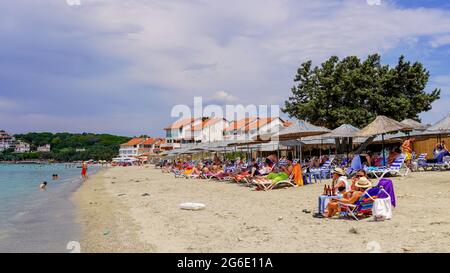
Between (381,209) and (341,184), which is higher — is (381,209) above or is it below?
below

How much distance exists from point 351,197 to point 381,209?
652 mm

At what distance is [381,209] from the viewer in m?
7.70

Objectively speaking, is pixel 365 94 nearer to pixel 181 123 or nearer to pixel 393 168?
pixel 393 168

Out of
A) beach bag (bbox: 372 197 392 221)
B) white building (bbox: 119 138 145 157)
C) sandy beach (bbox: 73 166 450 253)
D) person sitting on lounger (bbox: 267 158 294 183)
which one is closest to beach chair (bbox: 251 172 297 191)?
person sitting on lounger (bbox: 267 158 294 183)

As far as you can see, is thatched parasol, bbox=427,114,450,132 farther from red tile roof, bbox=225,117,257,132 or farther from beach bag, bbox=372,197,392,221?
red tile roof, bbox=225,117,257,132

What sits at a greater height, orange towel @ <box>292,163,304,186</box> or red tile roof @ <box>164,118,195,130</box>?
red tile roof @ <box>164,118,195,130</box>

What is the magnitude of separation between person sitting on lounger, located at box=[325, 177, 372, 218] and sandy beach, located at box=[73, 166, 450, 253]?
1.05 feet

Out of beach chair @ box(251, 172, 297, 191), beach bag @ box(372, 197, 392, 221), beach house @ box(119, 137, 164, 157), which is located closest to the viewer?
beach bag @ box(372, 197, 392, 221)

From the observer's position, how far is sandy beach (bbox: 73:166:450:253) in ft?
20.6

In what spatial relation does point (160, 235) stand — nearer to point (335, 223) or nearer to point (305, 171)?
point (335, 223)

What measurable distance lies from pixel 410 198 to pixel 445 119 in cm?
808

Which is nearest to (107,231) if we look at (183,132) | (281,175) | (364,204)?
(364,204)

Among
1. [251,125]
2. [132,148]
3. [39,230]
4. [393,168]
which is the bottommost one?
[39,230]
